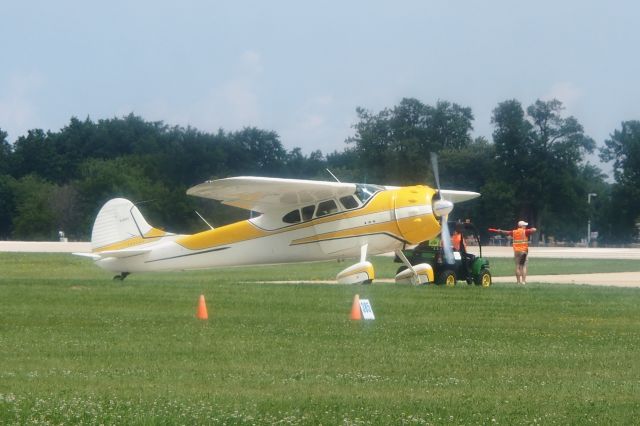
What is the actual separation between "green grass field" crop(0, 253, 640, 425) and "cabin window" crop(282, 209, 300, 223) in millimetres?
5285

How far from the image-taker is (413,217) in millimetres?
27656

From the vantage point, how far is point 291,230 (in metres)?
29.2

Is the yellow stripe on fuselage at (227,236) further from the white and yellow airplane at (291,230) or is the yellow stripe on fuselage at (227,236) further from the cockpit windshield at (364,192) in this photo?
the cockpit windshield at (364,192)

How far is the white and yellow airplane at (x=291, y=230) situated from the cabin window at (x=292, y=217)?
0.03 meters

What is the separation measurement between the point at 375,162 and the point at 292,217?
5114cm

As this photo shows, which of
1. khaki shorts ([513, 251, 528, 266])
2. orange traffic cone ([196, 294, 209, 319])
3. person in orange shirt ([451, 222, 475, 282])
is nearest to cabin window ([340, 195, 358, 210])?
person in orange shirt ([451, 222, 475, 282])

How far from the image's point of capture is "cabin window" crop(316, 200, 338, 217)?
1125 inches

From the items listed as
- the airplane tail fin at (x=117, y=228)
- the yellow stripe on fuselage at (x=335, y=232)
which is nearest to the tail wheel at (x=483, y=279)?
the yellow stripe on fuselage at (x=335, y=232)

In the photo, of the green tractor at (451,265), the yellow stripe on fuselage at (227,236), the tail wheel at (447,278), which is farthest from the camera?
the yellow stripe on fuselage at (227,236)

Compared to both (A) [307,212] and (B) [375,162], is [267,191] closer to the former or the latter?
(A) [307,212]

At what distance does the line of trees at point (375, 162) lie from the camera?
72875 millimetres

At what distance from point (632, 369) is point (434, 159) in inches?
666

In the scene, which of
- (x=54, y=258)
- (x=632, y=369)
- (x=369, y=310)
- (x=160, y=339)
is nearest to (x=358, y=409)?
(x=632, y=369)

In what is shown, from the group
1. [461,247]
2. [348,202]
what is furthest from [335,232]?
[461,247]
